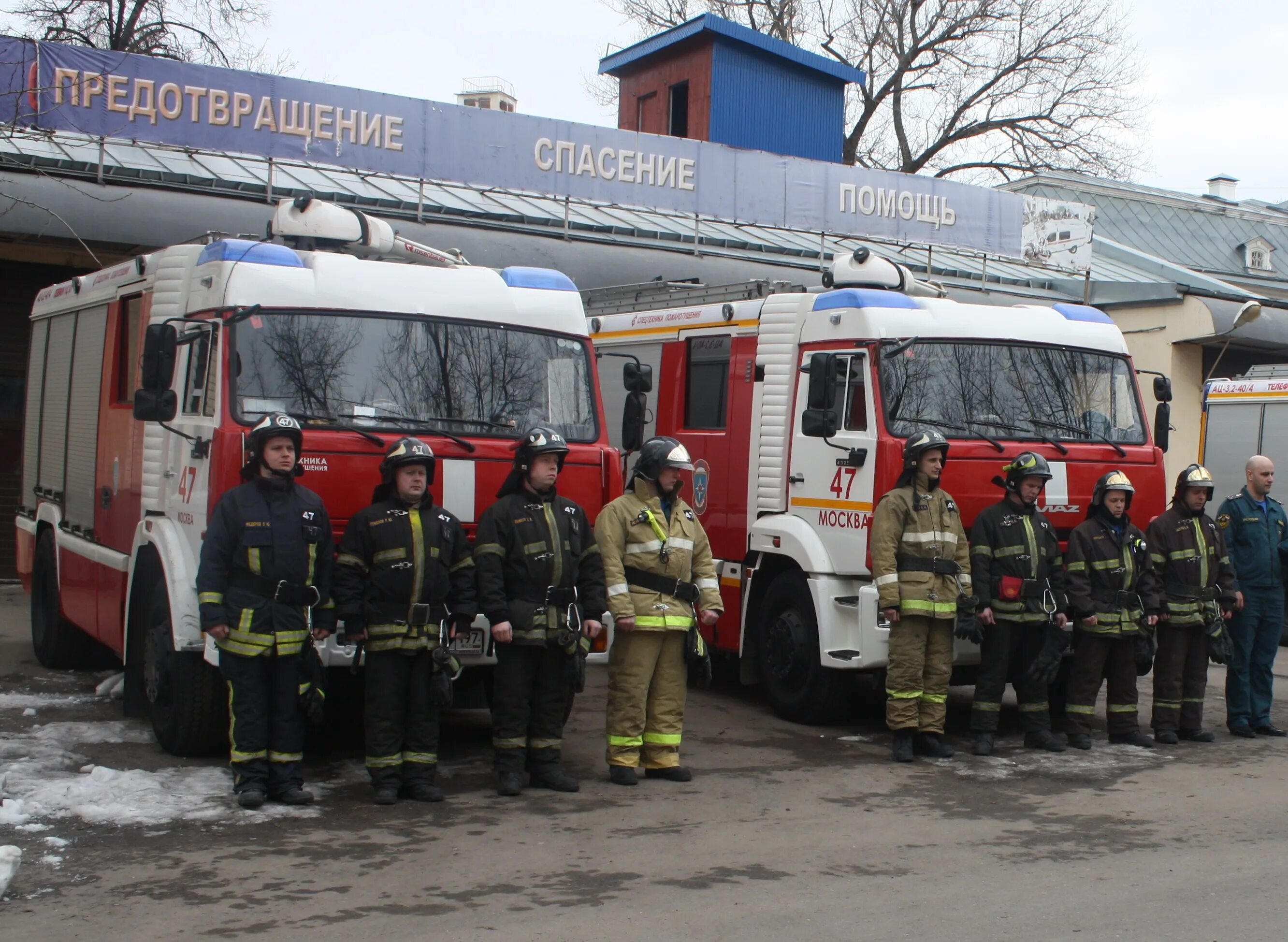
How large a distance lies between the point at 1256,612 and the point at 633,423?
14.3 feet

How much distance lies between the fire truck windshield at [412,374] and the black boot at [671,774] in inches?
75.3

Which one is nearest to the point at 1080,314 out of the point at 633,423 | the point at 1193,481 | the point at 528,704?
the point at 1193,481

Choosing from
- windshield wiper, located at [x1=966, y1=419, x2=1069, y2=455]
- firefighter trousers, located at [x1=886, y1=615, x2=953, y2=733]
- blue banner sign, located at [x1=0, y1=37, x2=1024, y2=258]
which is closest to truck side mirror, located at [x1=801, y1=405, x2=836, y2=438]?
windshield wiper, located at [x1=966, y1=419, x2=1069, y2=455]

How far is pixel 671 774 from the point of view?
774cm

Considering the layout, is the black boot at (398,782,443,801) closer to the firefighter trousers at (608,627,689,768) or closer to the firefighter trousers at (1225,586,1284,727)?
the firefighter trousers at (608,627,689,768)

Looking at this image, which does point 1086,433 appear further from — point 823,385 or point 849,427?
point 823,385

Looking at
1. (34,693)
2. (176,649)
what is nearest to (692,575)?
(176,649)

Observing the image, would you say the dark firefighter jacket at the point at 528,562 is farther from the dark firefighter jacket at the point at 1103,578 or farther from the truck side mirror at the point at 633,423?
the dark firefighter jacket at the point at 1103,578

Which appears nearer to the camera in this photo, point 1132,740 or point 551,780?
point 551,780

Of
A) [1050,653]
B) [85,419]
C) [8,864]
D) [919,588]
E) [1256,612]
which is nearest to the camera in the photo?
[8,864]

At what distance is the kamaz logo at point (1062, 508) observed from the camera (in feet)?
30.1

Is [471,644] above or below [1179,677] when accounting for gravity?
above

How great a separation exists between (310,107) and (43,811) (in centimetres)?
1103

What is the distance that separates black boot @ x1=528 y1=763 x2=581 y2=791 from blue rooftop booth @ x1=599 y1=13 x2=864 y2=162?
778 inches
